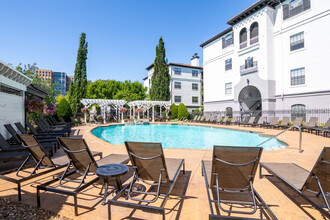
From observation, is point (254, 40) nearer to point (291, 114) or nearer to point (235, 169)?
point (291, 114)

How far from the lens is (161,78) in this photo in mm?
27438

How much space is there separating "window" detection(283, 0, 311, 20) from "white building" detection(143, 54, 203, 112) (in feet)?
54.4

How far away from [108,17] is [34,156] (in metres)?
14.5

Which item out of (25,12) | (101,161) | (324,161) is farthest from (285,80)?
(25,12)

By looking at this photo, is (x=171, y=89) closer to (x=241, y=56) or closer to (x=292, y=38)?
(x=241, y=56)

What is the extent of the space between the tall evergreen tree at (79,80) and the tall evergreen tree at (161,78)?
11.3 m

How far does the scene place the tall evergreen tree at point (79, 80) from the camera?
26.5 meters

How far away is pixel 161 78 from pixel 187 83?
5.80 metres

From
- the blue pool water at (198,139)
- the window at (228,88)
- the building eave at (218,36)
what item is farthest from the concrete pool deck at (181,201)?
the building eave at (218,36)

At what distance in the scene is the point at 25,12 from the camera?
416 inches

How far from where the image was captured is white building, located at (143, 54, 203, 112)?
97.6 ft

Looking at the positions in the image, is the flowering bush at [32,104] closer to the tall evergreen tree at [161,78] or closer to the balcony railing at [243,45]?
the balcony railing at [243,45]

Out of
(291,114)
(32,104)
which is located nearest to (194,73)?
(291,114)

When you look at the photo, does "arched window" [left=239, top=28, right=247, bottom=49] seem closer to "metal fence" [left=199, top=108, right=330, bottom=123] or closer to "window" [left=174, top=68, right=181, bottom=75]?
"metal fence" [left=199, top=108, right=330, bottom=123]
